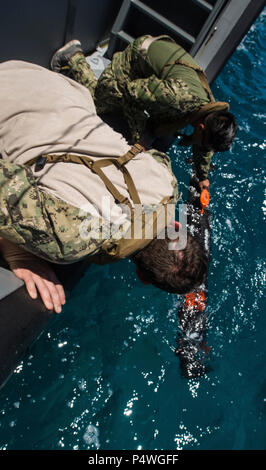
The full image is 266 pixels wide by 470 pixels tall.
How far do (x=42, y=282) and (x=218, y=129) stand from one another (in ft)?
6.63

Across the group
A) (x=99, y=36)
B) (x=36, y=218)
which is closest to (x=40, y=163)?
(x=36, y=218)

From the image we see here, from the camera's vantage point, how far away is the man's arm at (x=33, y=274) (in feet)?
5.84

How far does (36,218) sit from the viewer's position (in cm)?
143

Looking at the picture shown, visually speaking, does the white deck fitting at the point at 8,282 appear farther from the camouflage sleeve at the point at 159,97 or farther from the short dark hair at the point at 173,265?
the camouflage sleeve at the point at 159,97

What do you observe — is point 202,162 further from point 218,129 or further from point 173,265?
point 173,265

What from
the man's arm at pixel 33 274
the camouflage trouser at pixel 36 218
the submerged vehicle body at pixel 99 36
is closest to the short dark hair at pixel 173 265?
the camouflage trouser at pixel 36 218

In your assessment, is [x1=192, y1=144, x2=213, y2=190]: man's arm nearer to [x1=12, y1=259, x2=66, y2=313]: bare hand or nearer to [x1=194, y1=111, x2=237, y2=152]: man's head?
[x1=194, y1=111, x2=237, y2=152]: man's head

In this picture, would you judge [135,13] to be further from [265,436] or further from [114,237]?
[265,436]

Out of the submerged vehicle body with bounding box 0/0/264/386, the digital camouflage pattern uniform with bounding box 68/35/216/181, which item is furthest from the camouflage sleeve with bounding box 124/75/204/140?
the submerged vehicle body with bounding box 0/0/264/386

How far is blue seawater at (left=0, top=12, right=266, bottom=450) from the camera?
2.65 metres

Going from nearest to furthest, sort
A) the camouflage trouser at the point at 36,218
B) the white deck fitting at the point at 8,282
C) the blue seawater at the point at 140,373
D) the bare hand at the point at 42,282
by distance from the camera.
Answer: the camouflage trouser at the point at 36,218
the white deck fitting at the point at 8,282
the bare hand at the point at 42,282
the blue seawater at the point at 140,373

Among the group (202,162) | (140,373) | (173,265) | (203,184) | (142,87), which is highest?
(142,87)

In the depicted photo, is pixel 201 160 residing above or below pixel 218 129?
below

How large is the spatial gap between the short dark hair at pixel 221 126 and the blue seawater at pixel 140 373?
1427 mm
